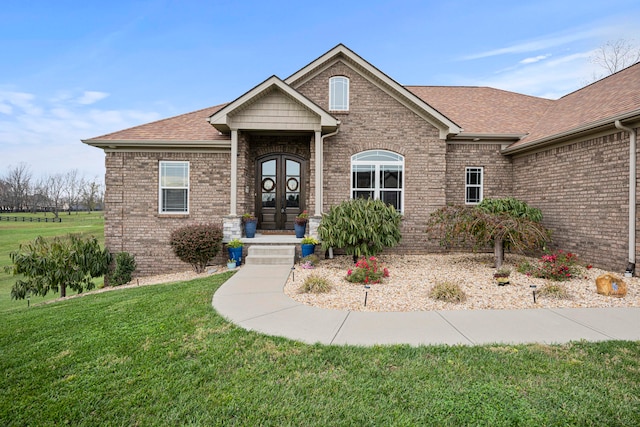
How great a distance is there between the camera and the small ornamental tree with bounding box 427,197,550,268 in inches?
291

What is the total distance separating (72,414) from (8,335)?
3.02 meters

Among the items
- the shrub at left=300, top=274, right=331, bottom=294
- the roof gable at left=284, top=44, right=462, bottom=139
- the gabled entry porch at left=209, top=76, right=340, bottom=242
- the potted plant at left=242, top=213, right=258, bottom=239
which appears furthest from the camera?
the roof gable at left=284, top=44, right=462, bottom=139

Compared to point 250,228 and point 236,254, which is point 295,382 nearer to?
point 236,254

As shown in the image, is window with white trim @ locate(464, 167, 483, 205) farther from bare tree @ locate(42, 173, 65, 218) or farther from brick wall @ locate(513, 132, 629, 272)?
bare tree @ locate(42, 173, 65, 218)

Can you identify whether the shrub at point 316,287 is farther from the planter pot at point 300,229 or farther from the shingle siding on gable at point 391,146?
the shingle siding on gable at point 391,146

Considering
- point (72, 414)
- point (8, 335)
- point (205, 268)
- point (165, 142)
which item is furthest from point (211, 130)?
point (72, 414)

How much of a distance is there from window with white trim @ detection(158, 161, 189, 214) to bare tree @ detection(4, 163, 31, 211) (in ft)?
216

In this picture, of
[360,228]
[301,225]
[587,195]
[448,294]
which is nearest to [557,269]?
[587,195]

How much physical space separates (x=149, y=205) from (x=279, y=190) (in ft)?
13.5

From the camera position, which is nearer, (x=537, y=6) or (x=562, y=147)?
(x=562, y=147)

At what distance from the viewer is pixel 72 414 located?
251 cm

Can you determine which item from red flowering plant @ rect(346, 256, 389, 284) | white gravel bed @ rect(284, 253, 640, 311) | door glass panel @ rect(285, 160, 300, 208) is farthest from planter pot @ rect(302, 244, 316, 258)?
door glass panel @ rect(285, 160, 300, 208)

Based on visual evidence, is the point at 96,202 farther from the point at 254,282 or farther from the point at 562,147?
the point at 562,147

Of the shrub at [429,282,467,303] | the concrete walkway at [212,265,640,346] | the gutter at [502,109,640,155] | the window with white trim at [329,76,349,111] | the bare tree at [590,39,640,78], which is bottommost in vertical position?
the concrete walkway at [212,265,640,346]
